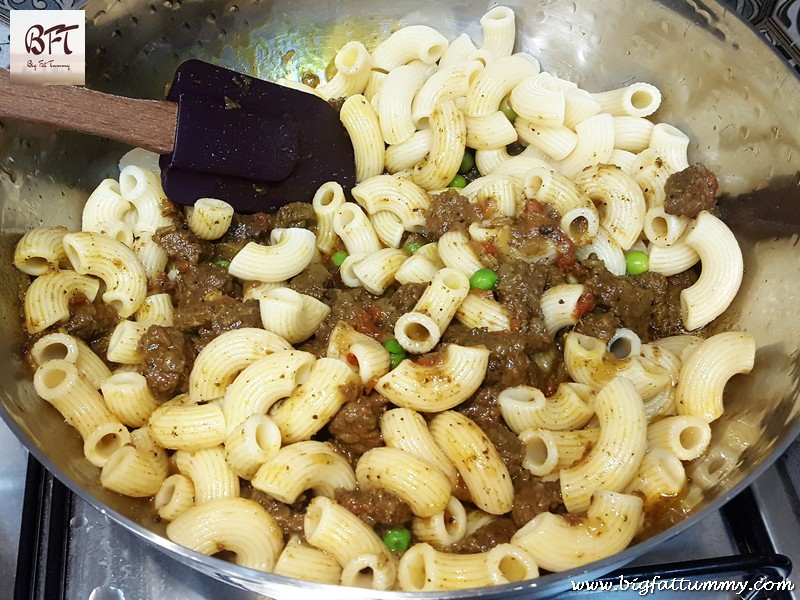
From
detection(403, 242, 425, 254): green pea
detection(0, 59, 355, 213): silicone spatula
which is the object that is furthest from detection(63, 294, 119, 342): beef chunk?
detection(403, 242, 425, 254): green pea

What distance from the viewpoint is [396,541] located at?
6.53ft

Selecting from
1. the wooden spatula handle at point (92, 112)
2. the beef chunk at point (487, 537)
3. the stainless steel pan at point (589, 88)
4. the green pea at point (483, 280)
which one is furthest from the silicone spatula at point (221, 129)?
the beef chunk at point (487, 537)

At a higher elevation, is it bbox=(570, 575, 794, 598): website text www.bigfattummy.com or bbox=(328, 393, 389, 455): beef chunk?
bbox=(328, 393, 389, 455): beef chunk

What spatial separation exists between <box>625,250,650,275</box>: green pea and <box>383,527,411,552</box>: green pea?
4.54ft

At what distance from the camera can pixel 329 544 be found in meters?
1.85

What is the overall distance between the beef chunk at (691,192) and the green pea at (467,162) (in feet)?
2.85

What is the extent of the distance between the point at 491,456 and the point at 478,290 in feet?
2.19

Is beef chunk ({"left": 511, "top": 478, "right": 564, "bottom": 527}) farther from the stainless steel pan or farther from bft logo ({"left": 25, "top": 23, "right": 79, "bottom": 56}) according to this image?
bft logo ({"left": 25, "top": 23, "right": 79, "bottom": 56})

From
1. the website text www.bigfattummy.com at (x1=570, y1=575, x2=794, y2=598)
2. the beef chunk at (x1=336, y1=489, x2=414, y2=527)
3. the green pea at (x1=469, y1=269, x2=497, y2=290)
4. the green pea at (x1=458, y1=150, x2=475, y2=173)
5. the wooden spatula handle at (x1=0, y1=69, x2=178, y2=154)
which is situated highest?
the wooden spatula handle at (x1=0, y1=69, x2=178, y2=154)

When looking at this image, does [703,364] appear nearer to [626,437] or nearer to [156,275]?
[626,437]

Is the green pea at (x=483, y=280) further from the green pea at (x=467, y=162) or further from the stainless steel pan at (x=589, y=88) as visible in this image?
the stainless steel pan at (x=589, y=88)

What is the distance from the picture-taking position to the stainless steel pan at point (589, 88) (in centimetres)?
200

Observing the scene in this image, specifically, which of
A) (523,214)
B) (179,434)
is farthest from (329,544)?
(523,214)

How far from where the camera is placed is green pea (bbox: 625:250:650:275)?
2645mm
